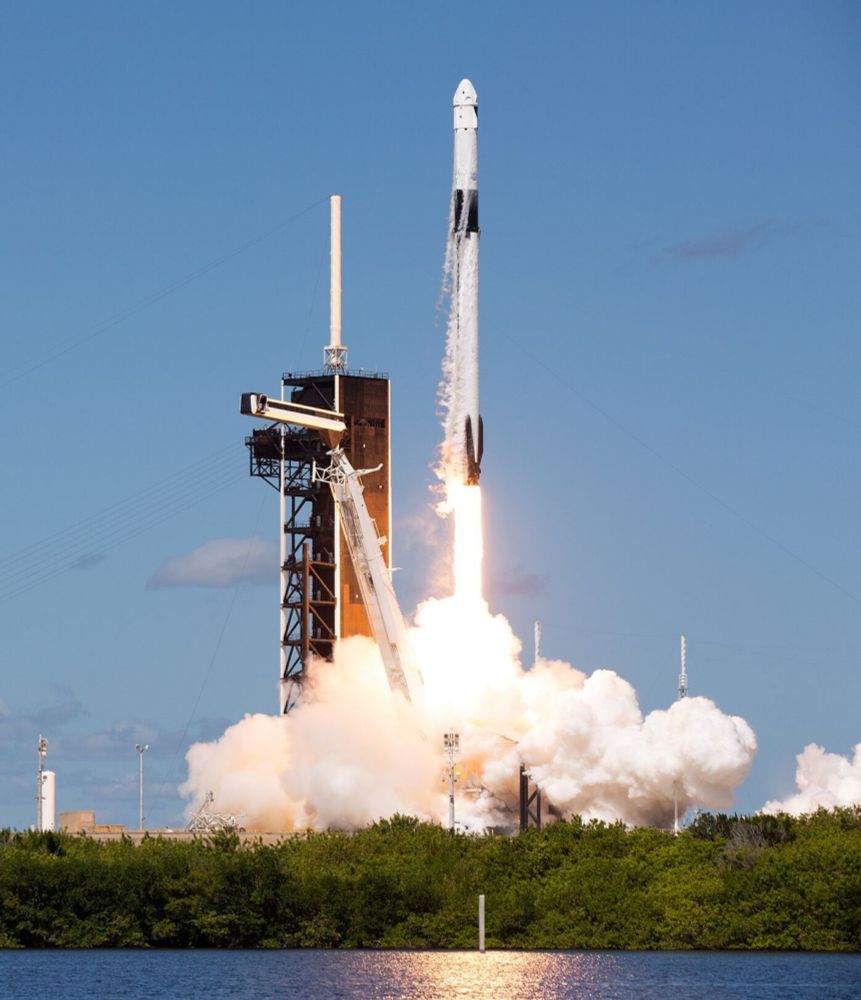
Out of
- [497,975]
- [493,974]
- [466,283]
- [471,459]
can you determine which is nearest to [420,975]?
[493,974]

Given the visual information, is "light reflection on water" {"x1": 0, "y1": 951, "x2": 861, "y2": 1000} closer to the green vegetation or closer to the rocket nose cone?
the green vegetation

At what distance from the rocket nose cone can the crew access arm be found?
14.9 meters

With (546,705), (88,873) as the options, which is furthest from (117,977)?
(546,705)

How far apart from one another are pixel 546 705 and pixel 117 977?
29246 mm

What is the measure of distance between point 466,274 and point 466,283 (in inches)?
14.1

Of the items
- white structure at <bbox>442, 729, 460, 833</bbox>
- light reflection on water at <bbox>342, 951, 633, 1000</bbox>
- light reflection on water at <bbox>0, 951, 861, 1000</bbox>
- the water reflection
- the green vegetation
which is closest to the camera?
light reflection on water at <bbox>0, 951, 861, 1000</bbox>

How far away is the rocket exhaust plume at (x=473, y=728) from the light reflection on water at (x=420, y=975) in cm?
1523

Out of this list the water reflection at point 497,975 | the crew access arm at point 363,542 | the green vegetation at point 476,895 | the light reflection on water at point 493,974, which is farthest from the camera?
the crew access arm at point 363,542

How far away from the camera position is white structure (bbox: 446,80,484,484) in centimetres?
13925

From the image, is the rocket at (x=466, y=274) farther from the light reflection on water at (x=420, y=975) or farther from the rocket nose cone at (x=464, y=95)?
A: the light reflection on water at (x=420, y=975)

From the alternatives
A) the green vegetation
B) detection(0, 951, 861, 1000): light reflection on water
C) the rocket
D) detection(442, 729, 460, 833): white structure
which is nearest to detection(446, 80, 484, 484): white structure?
the rocket

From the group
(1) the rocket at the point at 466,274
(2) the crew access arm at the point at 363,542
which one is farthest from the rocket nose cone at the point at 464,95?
(2) the crew access arm at the point at 363,542

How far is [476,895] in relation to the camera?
129m

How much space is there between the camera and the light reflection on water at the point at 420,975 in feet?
376
